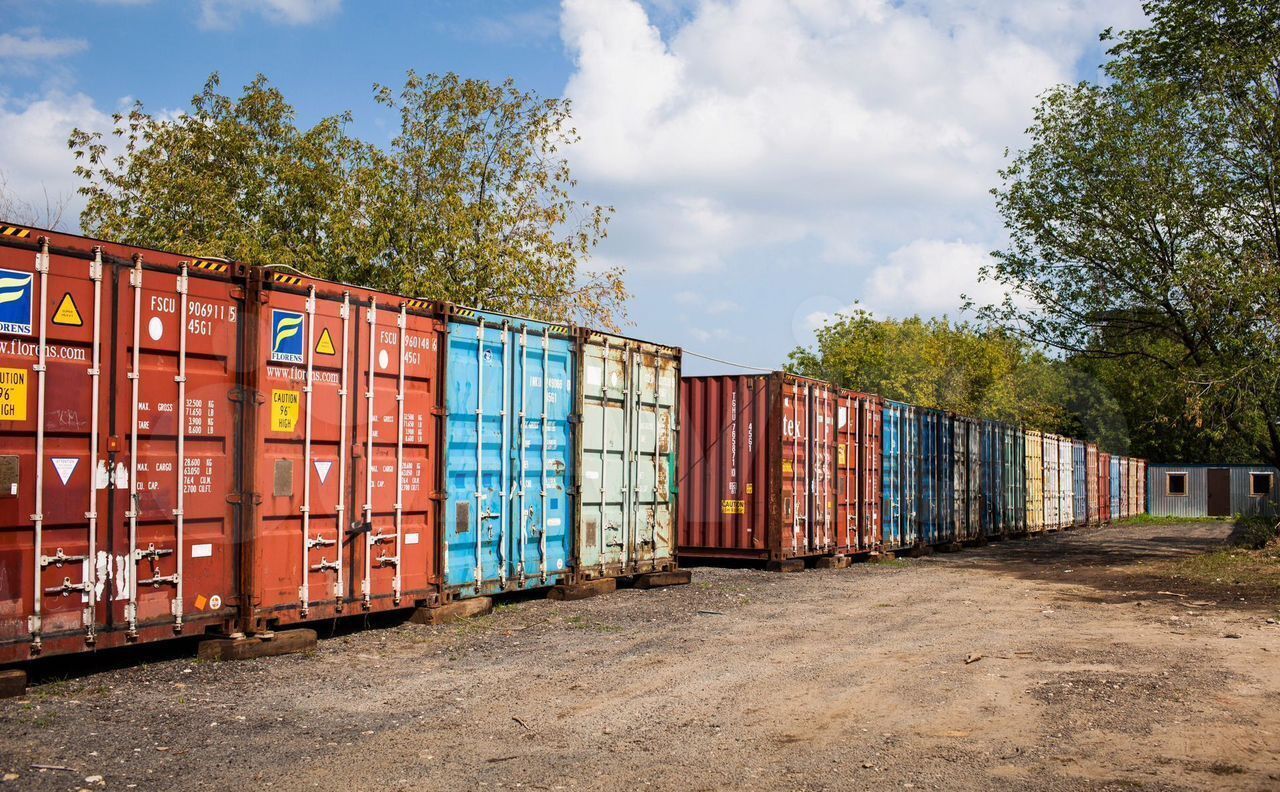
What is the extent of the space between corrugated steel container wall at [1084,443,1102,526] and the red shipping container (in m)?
27.5

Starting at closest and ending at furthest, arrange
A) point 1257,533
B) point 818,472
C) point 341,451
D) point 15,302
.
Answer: point 15,302 → point 341,451 → point 818,472 → point 1257,533

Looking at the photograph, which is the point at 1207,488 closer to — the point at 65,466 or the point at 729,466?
the point at 729,466

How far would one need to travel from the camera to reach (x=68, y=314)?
310 inches

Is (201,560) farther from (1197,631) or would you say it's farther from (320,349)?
Result: (1197,631)

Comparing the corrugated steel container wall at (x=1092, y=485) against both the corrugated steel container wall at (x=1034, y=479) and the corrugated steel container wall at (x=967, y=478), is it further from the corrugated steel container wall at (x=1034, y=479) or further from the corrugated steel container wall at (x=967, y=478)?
the corrugated steel container wall at (x=967, y=478)

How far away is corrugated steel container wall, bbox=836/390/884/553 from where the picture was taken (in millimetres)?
20422

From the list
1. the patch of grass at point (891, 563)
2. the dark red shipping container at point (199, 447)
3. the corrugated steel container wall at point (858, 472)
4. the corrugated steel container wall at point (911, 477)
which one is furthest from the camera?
the corrugated steel container wall at point (911, 477)

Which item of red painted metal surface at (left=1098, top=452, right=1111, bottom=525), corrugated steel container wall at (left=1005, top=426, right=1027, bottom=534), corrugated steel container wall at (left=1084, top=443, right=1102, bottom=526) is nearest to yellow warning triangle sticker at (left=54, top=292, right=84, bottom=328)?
corrugated steel container wall at (left=1005, top=426, right=1027, bottom=534)

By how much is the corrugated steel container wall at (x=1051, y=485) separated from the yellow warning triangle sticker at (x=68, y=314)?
32711mm

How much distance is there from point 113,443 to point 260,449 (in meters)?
1.36

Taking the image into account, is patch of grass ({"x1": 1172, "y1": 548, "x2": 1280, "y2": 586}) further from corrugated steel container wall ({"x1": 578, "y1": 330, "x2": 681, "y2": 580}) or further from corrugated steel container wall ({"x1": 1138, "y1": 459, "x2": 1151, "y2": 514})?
corrugated steel container wall ({"x1": 1138, "y1": 459, "x2": 1151, "y2": 514})

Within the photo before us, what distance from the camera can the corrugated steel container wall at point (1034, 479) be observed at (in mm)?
33438

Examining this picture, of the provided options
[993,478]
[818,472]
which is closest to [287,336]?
[818,472]

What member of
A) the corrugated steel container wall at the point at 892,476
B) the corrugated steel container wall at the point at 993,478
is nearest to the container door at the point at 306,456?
the corrugated steel container wall at the point at 892,476
